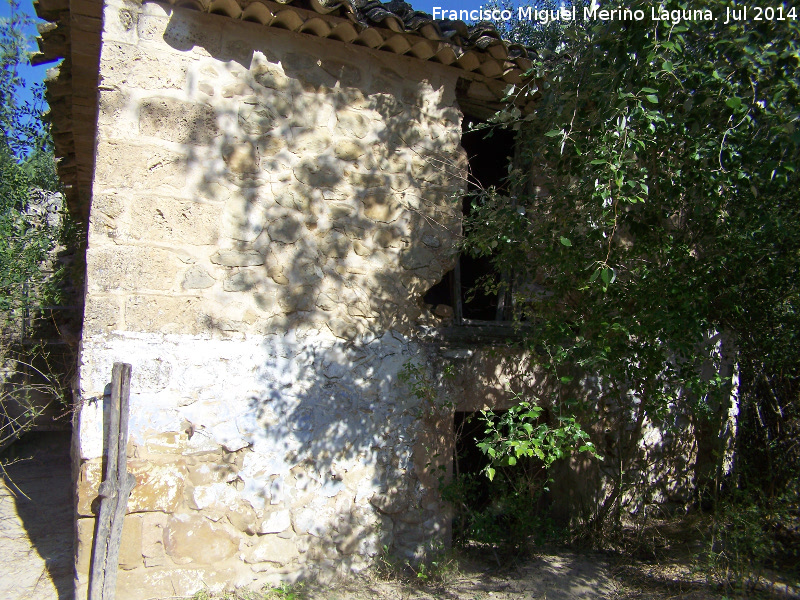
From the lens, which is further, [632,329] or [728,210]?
[728,210]

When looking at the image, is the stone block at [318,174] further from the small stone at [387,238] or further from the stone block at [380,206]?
the small stone at [387,238]

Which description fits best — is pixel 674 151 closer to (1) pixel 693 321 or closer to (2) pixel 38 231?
(1) pixel 693 321

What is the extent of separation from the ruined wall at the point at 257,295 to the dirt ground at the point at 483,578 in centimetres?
18

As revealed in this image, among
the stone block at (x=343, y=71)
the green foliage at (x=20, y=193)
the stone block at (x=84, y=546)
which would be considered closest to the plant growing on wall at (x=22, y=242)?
the green foliage at (x=20, y=193)

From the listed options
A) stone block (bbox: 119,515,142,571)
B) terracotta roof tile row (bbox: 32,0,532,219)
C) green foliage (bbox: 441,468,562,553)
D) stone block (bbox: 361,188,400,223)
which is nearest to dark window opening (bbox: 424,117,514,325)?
terracotta roof tile row (bbox: 32,0,532,219)

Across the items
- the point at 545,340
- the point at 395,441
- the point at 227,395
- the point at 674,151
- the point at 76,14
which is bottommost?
the point at 395,441

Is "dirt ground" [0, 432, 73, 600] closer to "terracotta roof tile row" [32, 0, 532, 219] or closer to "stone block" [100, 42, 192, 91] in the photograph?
"stone block" [100, 42, 192, 91]

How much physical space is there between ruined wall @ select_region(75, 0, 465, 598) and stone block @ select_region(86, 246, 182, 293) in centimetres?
1

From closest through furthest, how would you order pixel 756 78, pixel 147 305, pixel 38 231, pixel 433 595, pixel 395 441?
pixel 756 78 < pixel 147 305 < pixel 433 595 < pixel 395 441 < pixel 38 231

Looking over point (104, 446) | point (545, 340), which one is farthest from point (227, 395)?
point (545, 340)

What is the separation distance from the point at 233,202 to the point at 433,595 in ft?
8.49

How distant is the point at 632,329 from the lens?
3115 millimetres

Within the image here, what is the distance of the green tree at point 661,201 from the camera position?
2.73 meters

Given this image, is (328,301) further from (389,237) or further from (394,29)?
(394,29)
